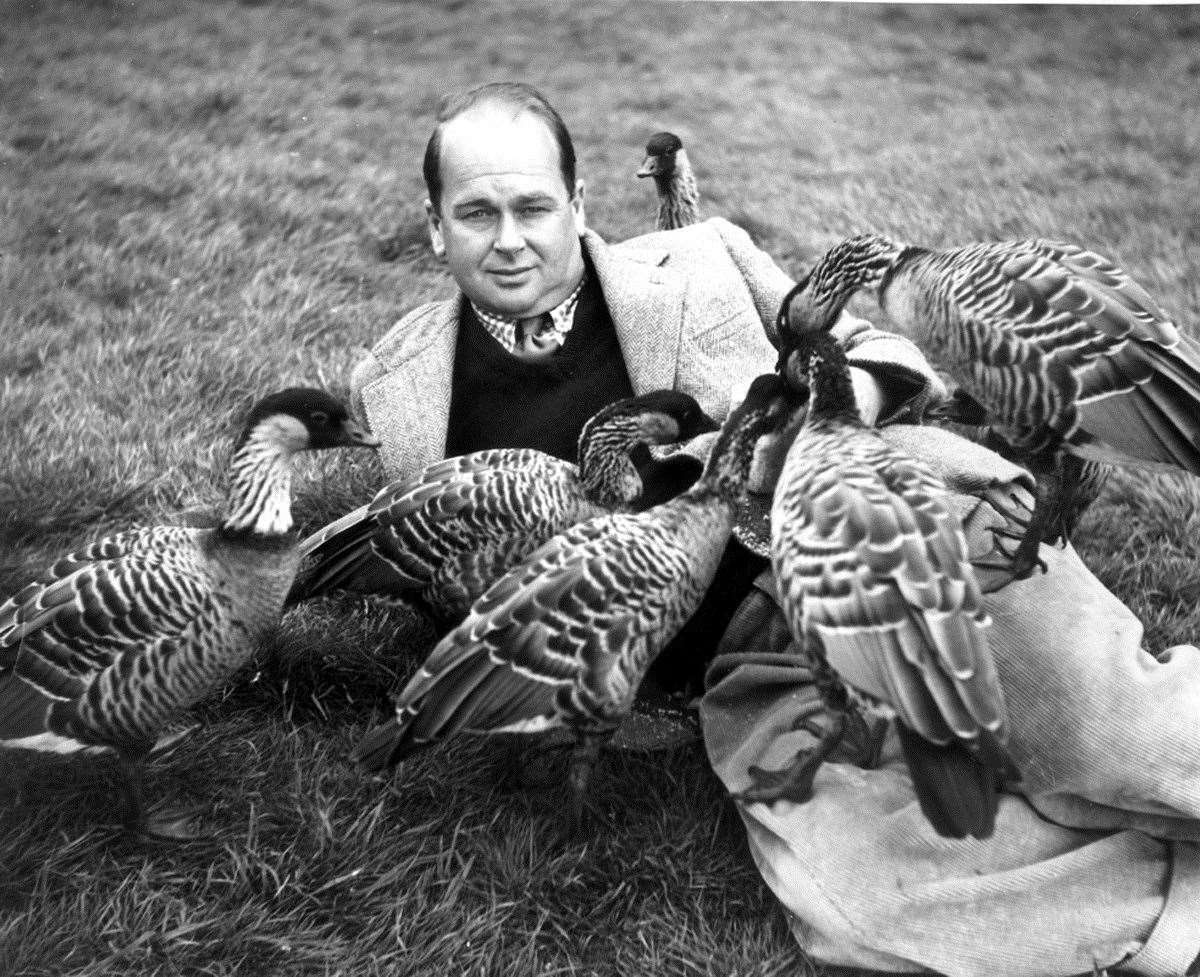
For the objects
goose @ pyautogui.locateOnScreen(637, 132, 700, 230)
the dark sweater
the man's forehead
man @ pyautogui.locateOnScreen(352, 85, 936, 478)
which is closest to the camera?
the man's forehead

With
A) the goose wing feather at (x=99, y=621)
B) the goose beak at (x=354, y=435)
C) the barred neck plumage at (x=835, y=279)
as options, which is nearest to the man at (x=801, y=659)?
the barred neck plumage at (x=835, y=279)

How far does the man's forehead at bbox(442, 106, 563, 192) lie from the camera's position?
2.89 m

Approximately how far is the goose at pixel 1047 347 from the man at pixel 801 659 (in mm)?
281

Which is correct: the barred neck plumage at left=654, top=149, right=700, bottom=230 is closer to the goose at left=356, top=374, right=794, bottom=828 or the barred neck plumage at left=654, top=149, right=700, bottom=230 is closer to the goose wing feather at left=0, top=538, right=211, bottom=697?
the goose at left=356, top=374, right=794, bottom=828

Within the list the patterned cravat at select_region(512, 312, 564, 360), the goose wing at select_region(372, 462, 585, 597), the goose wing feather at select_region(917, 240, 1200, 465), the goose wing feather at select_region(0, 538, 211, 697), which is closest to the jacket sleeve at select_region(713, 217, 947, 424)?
the goose wing feather at select_region(917, 240, 1200, 465)

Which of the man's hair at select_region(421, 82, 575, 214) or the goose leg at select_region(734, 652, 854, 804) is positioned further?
the man's hair at select_region(421, 82, 575, 214)

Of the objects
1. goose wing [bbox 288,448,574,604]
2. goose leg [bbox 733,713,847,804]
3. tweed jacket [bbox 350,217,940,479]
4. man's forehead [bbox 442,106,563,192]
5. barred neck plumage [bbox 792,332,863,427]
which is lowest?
goose leg [bbox 733,713,847,804]

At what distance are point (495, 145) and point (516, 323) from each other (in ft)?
2.01

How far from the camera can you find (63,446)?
3.62 meters

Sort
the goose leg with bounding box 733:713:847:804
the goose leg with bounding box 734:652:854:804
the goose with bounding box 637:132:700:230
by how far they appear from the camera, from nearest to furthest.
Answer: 1. the goose leg with bounding box 734:652:854:804
2. the goose leg with bounding box 733:713:847:804
3. the goose with bounding box 637:132:700:230

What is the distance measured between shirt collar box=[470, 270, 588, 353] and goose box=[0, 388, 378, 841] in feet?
2.95

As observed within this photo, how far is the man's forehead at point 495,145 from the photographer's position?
9.48 feet

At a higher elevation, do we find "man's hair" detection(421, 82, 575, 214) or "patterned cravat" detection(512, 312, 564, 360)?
"man's hair" detection(421, 82, 575, 214)

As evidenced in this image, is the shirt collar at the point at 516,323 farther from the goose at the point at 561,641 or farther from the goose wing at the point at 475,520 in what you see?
the goose at the point at 561,641
